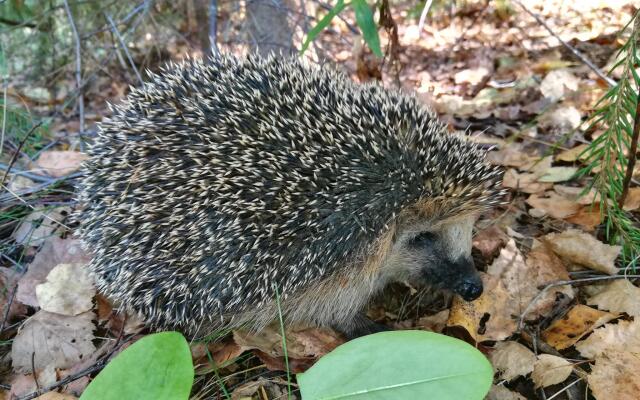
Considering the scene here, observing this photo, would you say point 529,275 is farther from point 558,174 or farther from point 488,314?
point 558,174

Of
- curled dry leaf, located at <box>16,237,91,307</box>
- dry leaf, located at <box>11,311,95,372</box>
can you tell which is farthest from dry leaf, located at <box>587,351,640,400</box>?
curled dry leaf, located at <box>16,237,91,307</box>

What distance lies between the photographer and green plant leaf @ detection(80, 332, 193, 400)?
208cm

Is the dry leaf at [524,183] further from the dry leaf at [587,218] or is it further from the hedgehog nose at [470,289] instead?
the hedgehog nose at [470,289]

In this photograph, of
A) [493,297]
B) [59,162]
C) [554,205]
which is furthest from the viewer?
[59,162]

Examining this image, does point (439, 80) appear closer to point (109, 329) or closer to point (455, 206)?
point (455, 206)

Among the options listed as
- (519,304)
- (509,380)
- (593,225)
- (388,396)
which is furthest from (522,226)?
(388,396)

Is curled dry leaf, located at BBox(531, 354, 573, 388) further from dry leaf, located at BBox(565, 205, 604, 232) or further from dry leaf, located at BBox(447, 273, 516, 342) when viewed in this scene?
dry leaf, located at BBox(565, 205, 604, 232)

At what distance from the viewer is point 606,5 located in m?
7.65

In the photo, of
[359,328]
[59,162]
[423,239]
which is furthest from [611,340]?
[59,162]

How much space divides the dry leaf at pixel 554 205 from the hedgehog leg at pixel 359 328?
4.88 feet

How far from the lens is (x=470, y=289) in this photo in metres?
3.05

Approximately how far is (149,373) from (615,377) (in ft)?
6.91

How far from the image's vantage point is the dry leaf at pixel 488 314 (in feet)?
9.49

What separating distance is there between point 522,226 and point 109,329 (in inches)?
118
